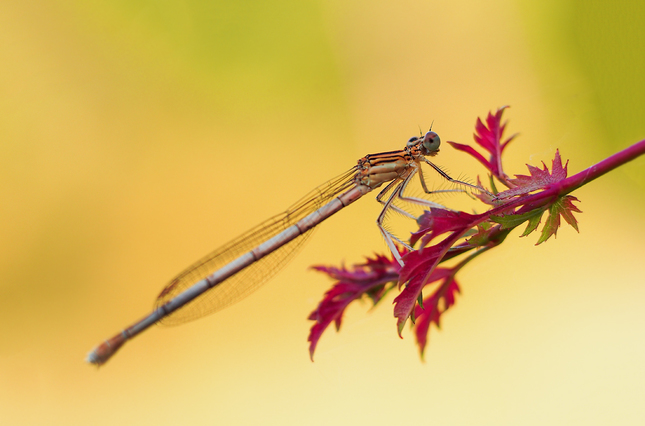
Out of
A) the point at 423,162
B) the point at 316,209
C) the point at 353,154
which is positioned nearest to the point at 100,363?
the point at 316,209

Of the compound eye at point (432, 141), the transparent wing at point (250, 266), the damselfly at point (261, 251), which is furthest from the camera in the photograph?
the transparent wing at point (250, 266)

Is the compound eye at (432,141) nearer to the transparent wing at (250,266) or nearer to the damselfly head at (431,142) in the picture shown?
the damselfly head at (431,142)

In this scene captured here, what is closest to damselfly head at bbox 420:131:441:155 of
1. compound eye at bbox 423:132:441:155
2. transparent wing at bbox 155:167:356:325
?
compound eye at bbox 423:132:441:155

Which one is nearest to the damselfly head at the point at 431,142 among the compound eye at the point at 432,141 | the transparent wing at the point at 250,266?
the compound eye at the point at 432,141

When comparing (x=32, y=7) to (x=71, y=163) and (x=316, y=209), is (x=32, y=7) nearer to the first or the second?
(x=71, y=163)

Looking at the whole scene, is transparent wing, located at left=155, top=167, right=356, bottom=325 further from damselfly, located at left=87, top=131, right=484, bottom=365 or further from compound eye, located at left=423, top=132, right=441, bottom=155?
compound eye, located at left=423, top=132, right=441, bottom=155

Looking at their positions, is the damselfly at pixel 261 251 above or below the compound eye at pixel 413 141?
below

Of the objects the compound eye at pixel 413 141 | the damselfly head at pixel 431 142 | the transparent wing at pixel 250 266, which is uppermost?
the compound eye at pixel 413 141
